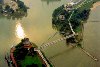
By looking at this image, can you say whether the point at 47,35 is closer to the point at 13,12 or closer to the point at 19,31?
the point at 19,31

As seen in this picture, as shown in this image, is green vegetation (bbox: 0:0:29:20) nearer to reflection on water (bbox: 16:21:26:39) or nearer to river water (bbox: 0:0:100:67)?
river water (bbox: 0:0:100:67)

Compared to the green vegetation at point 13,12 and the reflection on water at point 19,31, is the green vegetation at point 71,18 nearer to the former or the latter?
the reflection on water at point 19,31

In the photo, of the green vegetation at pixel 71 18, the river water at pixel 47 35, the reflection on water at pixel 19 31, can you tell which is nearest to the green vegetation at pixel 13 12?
the river water at pixel 47 35

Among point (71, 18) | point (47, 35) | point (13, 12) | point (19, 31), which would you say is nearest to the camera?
point (47, 35)

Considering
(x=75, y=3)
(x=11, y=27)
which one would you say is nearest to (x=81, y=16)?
(x=75, y=3)

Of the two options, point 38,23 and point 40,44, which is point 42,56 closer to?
point 40,44

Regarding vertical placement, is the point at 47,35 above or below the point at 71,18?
below

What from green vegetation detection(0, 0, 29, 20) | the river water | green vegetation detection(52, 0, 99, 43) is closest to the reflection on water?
the river water

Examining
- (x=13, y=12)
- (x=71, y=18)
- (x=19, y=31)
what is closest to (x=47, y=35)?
(x=19, y=31)
